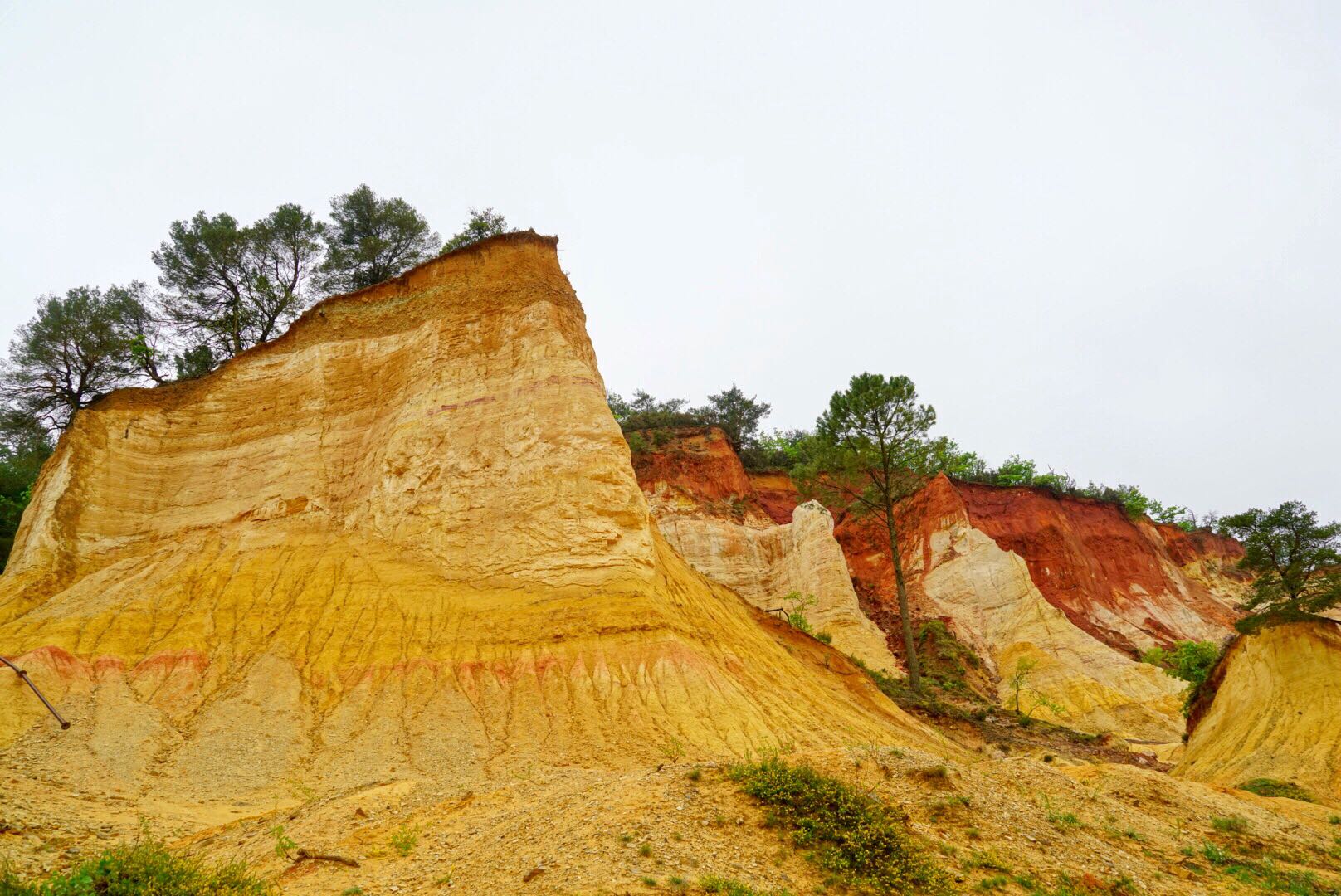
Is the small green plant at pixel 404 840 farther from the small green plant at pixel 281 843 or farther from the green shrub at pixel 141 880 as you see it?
the green shrub at pixel 141 880

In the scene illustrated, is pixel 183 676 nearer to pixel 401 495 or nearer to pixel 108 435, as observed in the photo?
pixel 401 495

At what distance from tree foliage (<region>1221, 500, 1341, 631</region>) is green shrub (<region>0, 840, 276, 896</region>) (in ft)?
69.5

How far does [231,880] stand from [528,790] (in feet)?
15.4

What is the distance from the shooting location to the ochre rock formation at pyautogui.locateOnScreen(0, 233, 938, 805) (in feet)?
47.6

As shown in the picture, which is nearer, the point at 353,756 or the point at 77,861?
the point at 77,861

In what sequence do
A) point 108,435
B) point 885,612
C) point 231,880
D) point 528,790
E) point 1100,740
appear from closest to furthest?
1. point 231,880
2. point 528,790
3. point 108,435
4. point 1100,740
5. point 885,612

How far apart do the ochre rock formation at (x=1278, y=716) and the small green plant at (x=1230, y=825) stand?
533cm

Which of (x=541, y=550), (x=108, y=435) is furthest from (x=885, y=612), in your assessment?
(x=108, y=435)

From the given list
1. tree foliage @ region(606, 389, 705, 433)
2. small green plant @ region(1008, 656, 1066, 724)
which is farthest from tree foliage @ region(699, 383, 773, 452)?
small green plant @ region(1008, 656, 1066, 724)

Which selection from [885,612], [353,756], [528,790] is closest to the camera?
[528,790]

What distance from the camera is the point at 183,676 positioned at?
1611cm

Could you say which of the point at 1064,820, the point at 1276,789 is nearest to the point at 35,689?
the point at 1064,820

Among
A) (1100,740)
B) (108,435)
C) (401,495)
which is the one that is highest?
(108,435)

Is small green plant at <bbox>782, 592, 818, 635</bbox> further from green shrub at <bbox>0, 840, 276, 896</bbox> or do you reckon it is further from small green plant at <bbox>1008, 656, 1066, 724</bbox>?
green shrub at <bbox>0, 840, 276, 896</bbox>
